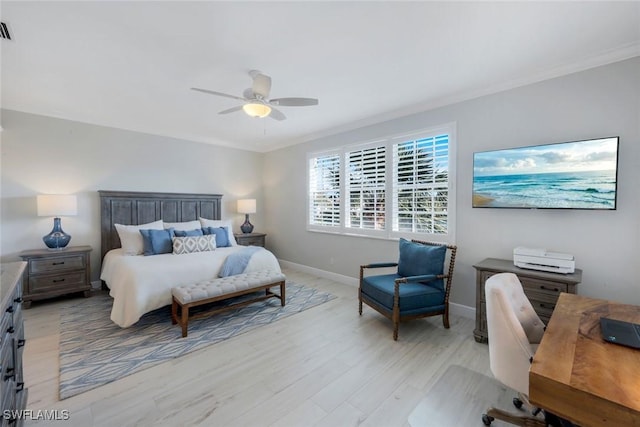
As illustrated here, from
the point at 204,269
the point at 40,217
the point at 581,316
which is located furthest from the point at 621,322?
the point at 40,217

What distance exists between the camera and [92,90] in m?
3.07

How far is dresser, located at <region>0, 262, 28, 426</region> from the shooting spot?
1.15 metres

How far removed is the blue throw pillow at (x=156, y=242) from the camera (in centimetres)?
380

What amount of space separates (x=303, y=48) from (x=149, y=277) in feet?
9.27

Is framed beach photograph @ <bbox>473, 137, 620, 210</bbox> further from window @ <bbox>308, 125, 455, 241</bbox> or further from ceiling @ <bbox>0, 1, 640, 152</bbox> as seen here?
ceiling @ <bbox>0, 1, 640, 152</bbox>

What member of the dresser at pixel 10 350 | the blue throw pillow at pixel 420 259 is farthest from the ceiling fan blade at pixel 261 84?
the blue throw pillow at pixel 420 259

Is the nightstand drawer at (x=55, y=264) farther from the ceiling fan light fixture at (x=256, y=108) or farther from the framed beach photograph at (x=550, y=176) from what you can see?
the framed beach photograph at (x=550, y=176)

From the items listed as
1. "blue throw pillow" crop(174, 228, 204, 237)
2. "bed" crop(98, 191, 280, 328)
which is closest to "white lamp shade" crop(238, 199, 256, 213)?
"bed" crop(98, 191, 280, 328)

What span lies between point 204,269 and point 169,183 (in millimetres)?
2427

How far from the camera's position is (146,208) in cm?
455

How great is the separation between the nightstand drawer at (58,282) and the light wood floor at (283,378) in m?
0.58

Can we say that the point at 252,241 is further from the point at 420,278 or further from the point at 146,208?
the point at 420,278

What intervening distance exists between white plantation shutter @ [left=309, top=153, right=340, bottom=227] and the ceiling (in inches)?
54.2

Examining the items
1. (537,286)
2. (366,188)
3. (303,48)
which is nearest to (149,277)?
(303,48)
